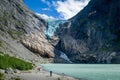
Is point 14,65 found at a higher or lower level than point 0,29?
lower

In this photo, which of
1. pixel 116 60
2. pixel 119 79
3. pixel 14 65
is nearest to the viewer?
pixel 119 79

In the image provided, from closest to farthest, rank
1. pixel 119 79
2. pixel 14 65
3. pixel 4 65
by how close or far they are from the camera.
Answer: pixel 119 79
pixel 4 65
pixel 14 65

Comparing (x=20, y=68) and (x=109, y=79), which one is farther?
(x=20, y=68)

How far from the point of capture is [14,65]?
2749 inches

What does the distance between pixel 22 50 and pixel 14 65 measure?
4822 inches

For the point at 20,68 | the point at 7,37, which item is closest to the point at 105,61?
the point at 7,37

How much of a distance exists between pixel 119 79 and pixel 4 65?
2439 centimetres

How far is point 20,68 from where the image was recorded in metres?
71.5

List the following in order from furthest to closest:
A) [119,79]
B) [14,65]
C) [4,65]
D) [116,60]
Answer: [116,60], [14,65], [4,65], [119,79]

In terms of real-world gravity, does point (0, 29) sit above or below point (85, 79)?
above

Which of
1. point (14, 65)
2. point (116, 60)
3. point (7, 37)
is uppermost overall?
point (7, 37)

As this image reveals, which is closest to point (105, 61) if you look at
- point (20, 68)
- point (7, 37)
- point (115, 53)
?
point (115, 53)

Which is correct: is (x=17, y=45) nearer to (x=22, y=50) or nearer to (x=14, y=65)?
(x=22, y=50)

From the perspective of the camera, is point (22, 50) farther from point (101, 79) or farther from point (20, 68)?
→ point (101, 79)
